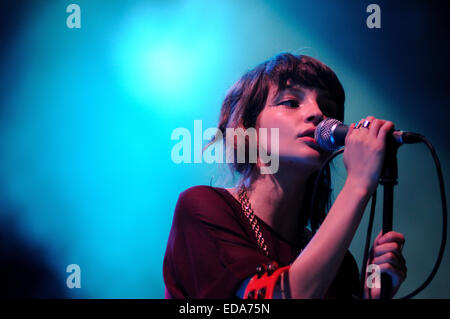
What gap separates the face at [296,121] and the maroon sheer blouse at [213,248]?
216 millimetres

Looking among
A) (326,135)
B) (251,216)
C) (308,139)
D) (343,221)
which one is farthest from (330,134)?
(251,216)

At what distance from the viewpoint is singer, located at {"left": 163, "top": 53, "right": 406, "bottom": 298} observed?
0.75 metres

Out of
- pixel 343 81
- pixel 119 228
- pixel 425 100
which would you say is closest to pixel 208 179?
pixel 119 228

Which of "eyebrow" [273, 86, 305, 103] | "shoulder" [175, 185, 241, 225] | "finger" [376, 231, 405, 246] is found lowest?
"finger" [376, 231, 405, 246]

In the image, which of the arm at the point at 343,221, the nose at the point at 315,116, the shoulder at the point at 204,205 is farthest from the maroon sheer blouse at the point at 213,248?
the nose at the point at 315,116

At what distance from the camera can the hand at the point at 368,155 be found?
75cm

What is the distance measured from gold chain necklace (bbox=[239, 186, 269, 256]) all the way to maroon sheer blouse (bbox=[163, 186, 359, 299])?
15mm

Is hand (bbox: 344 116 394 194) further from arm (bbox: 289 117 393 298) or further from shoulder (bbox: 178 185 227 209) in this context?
shoulder (bbox: 178 185 227 209)

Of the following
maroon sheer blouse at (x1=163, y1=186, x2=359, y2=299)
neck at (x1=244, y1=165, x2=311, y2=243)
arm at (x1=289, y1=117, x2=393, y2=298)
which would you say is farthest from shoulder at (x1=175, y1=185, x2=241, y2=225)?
arm at (x1=289, y1=117, x2=393, y2=298)

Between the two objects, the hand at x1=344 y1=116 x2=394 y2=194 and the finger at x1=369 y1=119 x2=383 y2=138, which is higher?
the finger at x1=369 y1=119 x2=383 y2=138

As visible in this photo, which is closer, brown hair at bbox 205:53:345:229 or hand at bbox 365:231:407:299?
hand at bbox 365:231:407:299

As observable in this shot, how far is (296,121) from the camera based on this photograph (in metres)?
1.02

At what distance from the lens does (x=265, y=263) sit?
2.60 feet

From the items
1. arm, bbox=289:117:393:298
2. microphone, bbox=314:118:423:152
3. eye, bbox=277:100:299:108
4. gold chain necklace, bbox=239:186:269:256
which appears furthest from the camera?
eye, bbox=277:100:299:108
